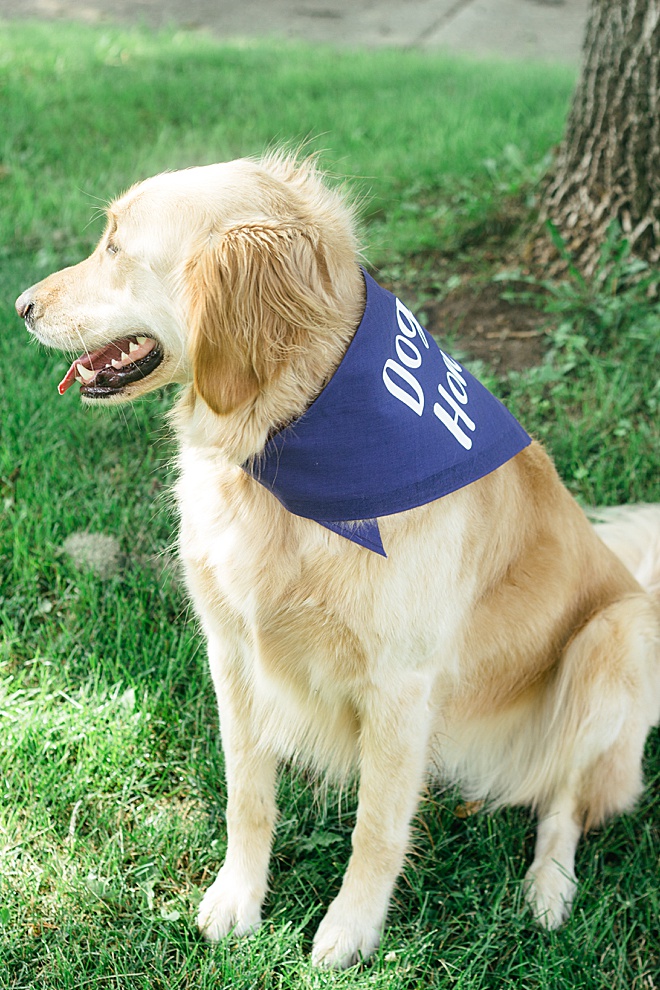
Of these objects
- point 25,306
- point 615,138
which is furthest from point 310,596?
point 615,138

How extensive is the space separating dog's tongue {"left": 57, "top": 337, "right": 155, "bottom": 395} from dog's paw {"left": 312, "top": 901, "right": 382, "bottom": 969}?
1327 millimetres

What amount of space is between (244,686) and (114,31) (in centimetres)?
719

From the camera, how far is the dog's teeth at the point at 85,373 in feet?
5.61

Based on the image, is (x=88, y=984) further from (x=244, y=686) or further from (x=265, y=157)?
(x=265, y=157)

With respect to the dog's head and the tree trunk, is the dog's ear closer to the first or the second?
the dog's head

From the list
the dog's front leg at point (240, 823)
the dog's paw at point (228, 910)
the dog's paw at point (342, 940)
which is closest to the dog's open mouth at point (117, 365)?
the dog's front leg at point (240, 823)

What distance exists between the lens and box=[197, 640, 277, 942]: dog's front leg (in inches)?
79.4

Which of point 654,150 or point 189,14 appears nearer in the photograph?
point 654,150

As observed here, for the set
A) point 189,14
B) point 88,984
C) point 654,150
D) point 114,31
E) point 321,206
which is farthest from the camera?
point 189,14

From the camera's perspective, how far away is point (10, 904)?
6.44 ft

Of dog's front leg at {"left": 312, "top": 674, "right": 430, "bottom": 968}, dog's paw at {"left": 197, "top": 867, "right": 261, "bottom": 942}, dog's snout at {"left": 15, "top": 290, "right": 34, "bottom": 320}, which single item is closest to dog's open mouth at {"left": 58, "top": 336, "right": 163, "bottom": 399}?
dog's snout at {"left": 15, "top": 290, "right": 34, "bottom": 320}

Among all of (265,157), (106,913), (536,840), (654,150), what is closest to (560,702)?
(536,840)

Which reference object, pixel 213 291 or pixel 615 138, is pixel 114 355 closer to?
pixel 213 291

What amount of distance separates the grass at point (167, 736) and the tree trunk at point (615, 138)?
0.90 feet
